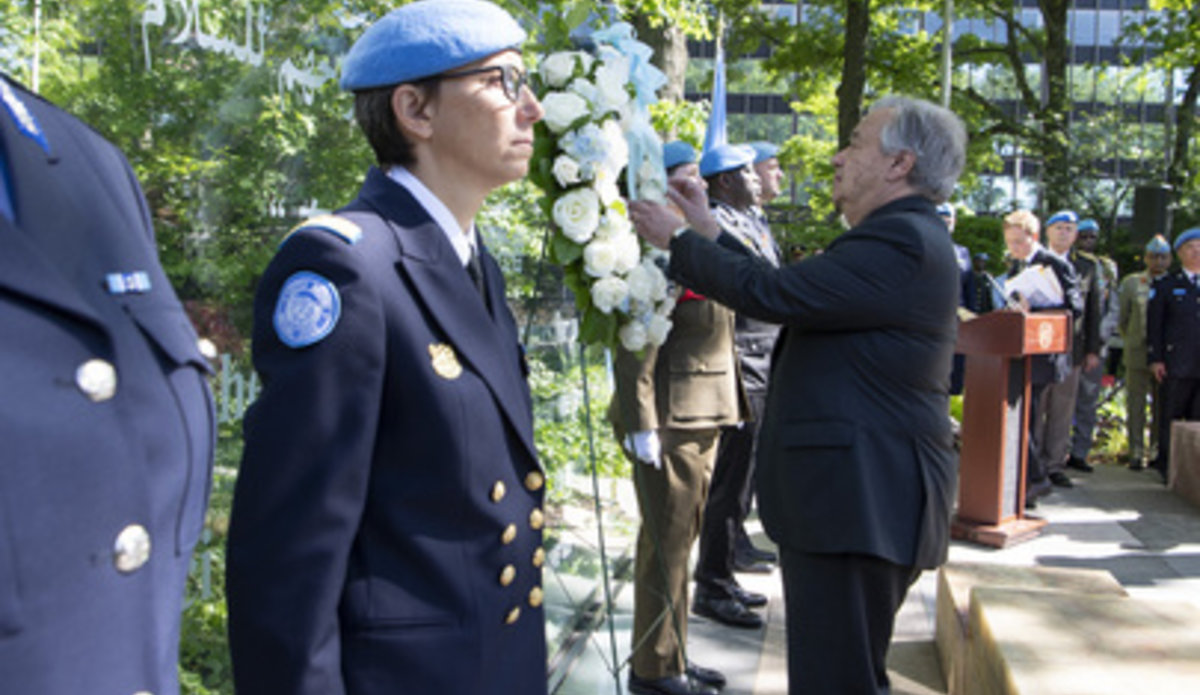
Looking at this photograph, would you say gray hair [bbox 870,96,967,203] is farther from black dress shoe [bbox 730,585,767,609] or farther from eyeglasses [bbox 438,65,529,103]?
black dress shoe [bbox 730,585,767,609]

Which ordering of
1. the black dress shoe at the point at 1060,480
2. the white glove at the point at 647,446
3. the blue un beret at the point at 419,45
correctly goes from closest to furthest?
the blue un beret at the point at 419,45
the white glove at the point at 647,446
the black dress shoe at the point at 1060,480

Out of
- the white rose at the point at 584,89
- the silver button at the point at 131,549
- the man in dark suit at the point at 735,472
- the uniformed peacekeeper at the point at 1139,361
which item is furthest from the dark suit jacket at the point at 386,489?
the uniformed peacekeeper at the point at 1139,361

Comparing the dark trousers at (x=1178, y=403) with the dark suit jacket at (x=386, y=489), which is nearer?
the dark suit jacket at (x=386, y=489)

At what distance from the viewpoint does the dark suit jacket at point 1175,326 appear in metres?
9.05

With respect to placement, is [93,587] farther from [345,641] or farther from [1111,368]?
[1111,368]

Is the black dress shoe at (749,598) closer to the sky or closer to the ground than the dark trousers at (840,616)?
closer to the ground

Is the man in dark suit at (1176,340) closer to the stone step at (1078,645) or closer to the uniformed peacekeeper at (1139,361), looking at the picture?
the uniformed peacekeeper at (1139,361)

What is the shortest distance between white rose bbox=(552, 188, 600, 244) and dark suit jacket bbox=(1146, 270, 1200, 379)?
8123 mm

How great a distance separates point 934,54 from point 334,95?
2191 cm

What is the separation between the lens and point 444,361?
1611 mm

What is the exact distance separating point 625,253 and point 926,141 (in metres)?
0.97

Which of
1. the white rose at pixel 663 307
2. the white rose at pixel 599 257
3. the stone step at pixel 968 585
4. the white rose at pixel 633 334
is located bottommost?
the stone step at pixel 968 585

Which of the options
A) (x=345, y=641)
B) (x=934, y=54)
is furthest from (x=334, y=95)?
(x=934, y=54)

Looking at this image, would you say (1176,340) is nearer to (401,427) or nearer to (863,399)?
(863,399)
